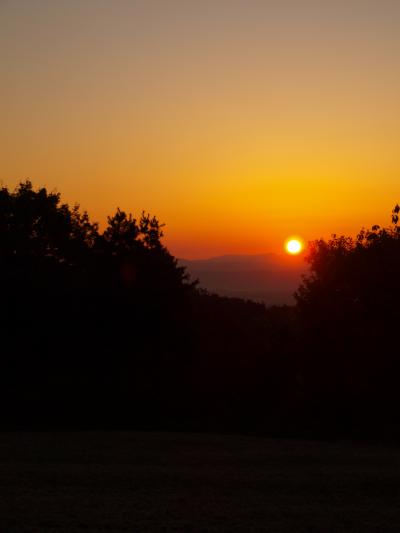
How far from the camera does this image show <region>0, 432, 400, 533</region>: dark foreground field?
34.6 feet

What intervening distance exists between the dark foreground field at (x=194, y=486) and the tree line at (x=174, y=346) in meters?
8.31

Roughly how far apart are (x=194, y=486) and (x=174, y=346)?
2030cm

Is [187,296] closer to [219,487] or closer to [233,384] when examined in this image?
[233,384]

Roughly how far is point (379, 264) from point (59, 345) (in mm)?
13821

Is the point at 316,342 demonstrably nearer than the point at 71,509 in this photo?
No

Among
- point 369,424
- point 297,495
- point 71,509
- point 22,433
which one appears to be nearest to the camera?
point 71,509

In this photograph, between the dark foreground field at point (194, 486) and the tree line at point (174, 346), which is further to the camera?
the tree line at point (174, 346)

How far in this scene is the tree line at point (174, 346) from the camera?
1174 inches

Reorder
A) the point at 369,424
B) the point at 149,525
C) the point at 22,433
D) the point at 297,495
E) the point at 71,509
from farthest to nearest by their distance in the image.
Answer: the point at 369,424 → the point at 22,433 → the point at 297,495 → the point at 71,509 → the point at 149,525

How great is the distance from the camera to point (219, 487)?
13562 mm

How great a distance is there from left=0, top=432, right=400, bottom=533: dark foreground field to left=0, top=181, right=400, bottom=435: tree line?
831cm

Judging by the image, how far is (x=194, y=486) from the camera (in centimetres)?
1358

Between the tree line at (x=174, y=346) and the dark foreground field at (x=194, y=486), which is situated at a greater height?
the tree line at (x=174, y=346)

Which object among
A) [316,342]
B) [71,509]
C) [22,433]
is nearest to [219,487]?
[71,509]
